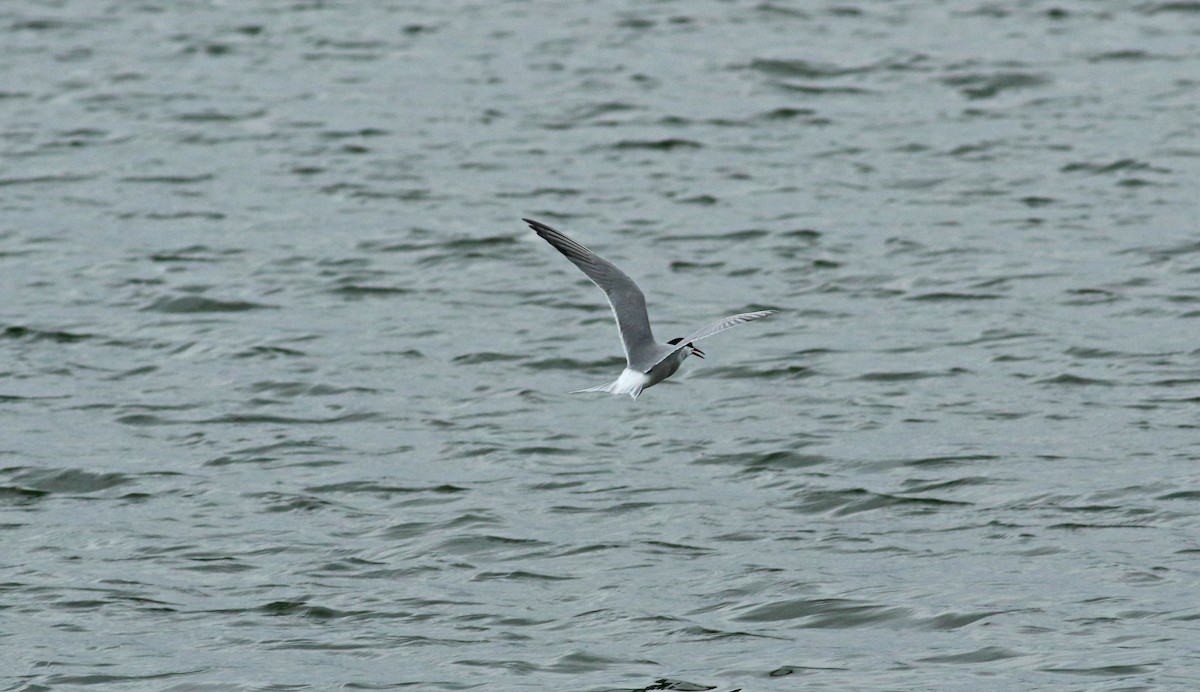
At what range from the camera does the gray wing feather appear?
10812 mm

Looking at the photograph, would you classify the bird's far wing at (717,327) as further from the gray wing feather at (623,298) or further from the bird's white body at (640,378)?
the gray wing feather at (623,298)

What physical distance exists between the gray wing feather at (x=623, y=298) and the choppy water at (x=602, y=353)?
1.23 metres

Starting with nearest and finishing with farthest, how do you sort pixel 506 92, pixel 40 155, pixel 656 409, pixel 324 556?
pixel 324 556
pixel 656 409
pixel 40 155
pixel 506 92

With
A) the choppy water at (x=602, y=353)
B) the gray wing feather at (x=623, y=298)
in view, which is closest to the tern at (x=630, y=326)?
the gray wing feather at (x=623, y=298)

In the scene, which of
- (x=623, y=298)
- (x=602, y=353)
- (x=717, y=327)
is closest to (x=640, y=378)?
(x=717, y=327)

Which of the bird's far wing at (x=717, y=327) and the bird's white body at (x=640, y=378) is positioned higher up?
the bird's far wing at (x=717, y=327)

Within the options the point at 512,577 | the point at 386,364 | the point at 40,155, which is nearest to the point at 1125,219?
the point at 386,364

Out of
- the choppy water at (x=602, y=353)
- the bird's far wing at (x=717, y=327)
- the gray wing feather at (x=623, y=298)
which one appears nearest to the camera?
the bird's far wing at (x=717, y=327)

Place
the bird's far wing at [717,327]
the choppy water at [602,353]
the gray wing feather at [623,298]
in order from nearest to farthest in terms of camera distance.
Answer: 1. the bird's far wing at [717,327]
2. the choppy water at [602,353]
3. the gray wing feather at [623,298]

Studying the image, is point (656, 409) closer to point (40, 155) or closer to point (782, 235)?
point (782, 235)

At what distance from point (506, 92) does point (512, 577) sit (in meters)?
12.6

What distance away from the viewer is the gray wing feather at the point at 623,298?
35.5 feet

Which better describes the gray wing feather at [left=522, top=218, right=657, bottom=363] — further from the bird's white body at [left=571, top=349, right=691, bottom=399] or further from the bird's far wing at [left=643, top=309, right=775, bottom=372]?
the bird's far wing at [left=643, top=309, right=775, bottom=372]

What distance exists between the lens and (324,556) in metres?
11.4
